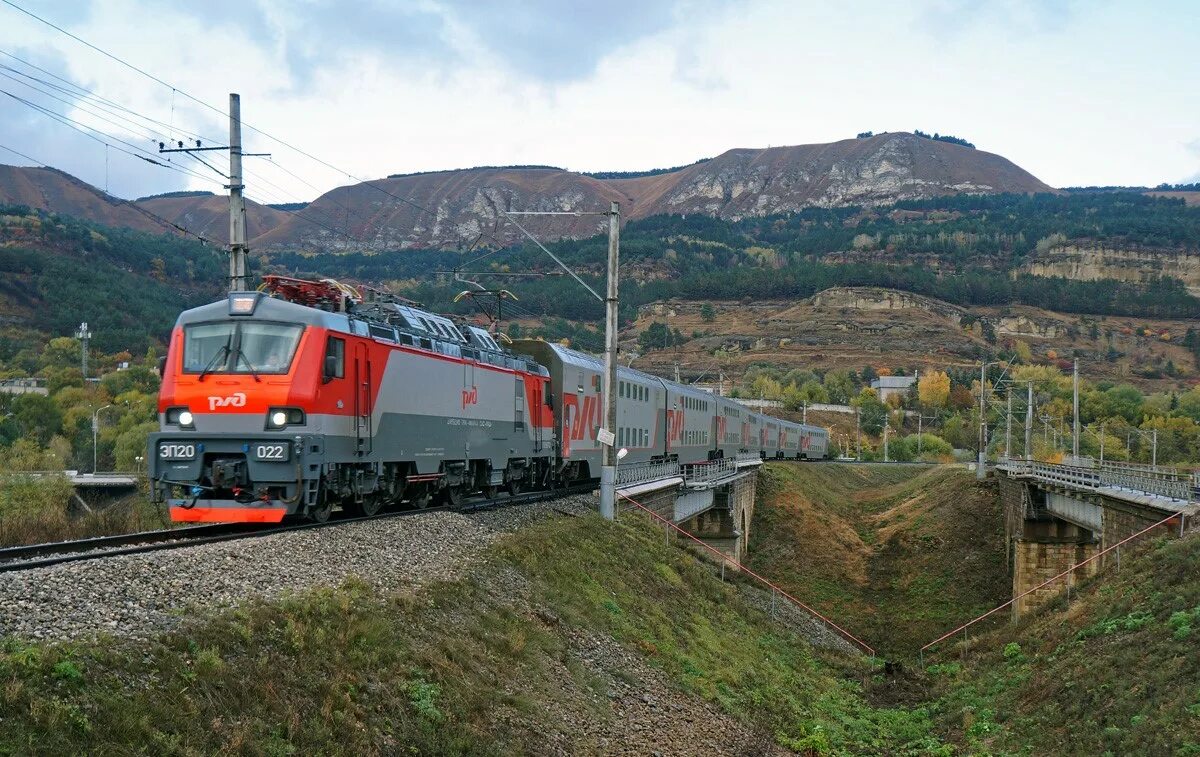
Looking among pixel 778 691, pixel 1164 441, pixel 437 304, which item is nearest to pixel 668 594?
pixel 778 691

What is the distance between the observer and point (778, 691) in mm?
22484

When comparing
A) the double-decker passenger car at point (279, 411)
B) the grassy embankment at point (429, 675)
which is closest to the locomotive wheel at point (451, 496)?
the grassy embankment at point (429, 675)

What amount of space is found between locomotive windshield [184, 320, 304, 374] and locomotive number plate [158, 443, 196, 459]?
138 cm

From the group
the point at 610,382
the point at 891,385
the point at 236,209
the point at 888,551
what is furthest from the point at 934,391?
the point at 236,209

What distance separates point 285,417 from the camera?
17.9 m

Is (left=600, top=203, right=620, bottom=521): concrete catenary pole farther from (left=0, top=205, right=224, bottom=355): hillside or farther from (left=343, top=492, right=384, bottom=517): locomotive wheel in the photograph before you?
(left=0, top=205, right=224, bottom=355): hillside

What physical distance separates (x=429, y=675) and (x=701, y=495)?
119ft

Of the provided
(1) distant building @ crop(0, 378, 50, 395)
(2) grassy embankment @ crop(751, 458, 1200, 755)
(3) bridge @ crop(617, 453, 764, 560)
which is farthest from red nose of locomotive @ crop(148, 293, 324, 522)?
(1) distant building @ crop(0, 378, 50, 395)

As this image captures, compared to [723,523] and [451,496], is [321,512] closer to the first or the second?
[451,496]

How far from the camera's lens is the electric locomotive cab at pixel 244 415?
699 inches

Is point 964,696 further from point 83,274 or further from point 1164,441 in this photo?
point 83,274

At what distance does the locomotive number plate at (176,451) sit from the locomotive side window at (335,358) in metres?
2.63

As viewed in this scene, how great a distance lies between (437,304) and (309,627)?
563 ft

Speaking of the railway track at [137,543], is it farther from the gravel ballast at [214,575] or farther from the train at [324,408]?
the gravel ballast at [214,575]
